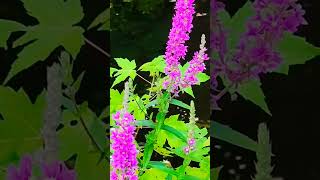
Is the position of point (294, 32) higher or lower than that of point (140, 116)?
higher

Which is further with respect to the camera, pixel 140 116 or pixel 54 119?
pixel 140 116

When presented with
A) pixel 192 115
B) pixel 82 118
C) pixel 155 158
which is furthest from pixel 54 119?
pixel 155 158

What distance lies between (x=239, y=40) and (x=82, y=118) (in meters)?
0.41

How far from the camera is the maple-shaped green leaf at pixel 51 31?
1.08 meters

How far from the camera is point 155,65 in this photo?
152 centimetres

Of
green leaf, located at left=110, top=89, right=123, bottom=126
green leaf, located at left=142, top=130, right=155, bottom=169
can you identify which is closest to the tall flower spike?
green leaf, located at left=142, top=130, right=155, bottom=169

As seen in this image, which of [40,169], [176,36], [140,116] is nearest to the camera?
[40,169]

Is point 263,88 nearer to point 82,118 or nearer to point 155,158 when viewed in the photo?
point 82,118

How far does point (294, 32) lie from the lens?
1.12m

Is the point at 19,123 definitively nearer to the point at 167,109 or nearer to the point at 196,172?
the point at 167,109

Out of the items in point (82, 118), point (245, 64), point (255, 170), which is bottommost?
point (255, 170)

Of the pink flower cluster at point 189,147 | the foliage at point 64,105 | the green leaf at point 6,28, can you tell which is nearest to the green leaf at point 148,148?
the pink flower cluster at point 189,147

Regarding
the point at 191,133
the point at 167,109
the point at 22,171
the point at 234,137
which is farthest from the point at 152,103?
the point at 22,171

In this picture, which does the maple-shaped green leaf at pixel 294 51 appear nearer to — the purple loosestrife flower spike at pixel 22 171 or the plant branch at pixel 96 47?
the plant branch at pixel 96 47
